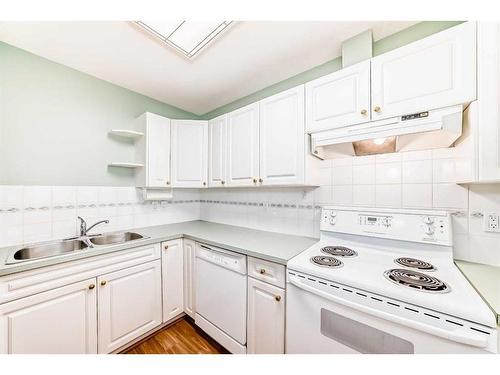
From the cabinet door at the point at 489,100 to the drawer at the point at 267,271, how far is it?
108 cm

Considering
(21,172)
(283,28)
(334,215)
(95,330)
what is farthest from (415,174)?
(21,172)

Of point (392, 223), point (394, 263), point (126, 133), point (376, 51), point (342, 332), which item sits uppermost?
point (376, 51)

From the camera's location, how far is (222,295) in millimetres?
1522

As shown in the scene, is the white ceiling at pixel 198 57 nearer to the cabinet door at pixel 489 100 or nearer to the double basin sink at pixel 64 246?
the cabinet door at pixel 489 100

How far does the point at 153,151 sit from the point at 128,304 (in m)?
1.35

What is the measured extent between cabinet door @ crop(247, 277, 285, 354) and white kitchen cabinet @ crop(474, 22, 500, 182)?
3.83 feet

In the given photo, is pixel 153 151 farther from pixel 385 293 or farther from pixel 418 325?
pixel 418 325

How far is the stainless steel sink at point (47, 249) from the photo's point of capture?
4.53 feet

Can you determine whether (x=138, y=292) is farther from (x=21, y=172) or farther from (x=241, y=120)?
(x=241, y=120)

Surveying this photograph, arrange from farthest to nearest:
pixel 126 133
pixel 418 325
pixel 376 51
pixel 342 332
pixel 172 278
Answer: pixel 126 133, pixel 172 278, pixel 376 51, pixel 342 332, pixel 418 325

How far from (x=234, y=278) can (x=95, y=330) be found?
39.3 inches

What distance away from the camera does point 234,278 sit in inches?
56.7

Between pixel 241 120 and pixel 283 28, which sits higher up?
pixel 283 28

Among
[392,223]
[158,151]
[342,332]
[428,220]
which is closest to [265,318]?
[342,332]
